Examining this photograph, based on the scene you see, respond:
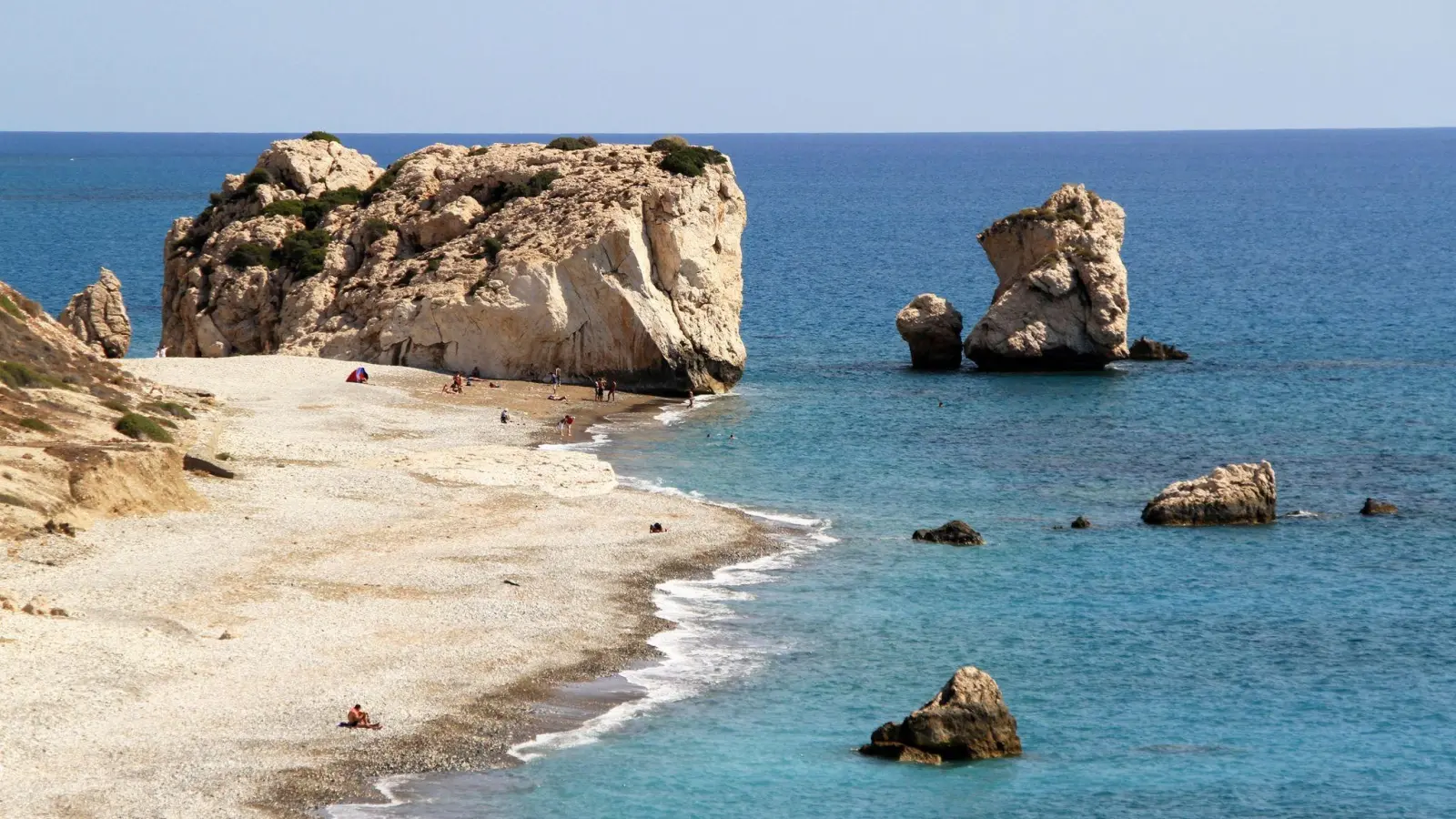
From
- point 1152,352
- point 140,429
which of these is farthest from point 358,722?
point 1152,352

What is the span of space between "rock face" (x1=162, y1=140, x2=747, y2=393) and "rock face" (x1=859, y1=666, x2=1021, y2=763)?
1672 inches

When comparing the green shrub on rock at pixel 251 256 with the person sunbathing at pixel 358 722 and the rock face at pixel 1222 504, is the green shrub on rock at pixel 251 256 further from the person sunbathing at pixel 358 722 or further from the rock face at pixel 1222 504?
the person sunbathing at pixel 358 722

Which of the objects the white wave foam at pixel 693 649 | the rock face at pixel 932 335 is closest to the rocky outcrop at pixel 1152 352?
the rock face at pixel 932 335

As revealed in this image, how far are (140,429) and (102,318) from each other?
31.4 meters

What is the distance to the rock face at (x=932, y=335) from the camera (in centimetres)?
8381

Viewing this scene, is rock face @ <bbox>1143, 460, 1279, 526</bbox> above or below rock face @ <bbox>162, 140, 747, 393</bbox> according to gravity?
below

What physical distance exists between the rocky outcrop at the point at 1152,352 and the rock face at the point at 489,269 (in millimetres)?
21517

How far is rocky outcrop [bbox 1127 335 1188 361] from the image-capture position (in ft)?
281

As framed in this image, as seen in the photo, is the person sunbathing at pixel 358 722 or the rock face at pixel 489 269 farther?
the rock face at pixel 489 269

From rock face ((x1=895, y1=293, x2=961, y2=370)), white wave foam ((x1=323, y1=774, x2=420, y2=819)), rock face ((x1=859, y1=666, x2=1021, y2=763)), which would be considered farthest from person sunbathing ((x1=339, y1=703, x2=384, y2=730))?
rock face ((x1=895, y1=293, x2=961, y2=370))

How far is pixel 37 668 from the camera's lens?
32594 millimetres

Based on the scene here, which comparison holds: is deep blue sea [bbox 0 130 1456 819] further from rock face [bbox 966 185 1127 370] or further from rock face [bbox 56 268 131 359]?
rock face [bbox 56 268 131 359]

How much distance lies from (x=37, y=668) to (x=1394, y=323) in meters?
87.0

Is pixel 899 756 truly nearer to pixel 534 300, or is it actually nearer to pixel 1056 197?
pixel 534 300
